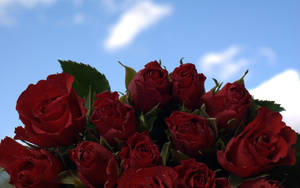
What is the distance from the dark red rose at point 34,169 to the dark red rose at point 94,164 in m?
0.06

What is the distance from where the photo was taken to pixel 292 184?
0.95 meters

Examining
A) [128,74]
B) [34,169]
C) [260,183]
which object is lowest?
[260,183]

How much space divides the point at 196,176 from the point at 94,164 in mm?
208

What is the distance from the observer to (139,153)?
2.81 feet

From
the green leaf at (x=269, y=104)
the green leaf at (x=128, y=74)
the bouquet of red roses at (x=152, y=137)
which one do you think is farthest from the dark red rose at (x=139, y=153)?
the green leaf at (x=269, y=104)

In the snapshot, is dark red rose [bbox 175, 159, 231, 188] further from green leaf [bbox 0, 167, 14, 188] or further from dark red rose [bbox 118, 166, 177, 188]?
green leaf [bbox 0, 167, 14, 188]

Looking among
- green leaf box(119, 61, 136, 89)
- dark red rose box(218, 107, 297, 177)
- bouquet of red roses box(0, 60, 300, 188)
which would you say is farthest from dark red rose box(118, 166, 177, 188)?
green leaf box(119, 61, 136, 89)

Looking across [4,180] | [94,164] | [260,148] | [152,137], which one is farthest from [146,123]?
[4,180]

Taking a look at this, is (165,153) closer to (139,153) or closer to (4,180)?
(139,153)

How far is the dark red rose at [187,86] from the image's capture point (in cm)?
98

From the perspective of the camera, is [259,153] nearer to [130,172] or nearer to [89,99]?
[130,172]

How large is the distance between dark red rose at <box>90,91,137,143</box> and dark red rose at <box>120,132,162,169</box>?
32mm

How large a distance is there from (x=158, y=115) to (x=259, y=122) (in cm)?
23

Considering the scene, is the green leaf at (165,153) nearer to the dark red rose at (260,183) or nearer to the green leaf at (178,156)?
the green leaf at (178,156)
